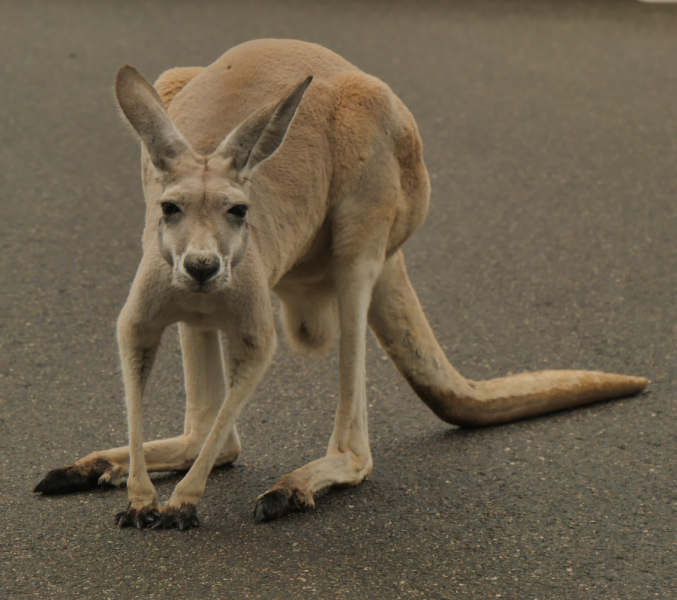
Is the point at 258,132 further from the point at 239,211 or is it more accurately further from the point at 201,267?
the point at 201,267

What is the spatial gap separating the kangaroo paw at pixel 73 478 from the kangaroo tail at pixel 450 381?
1.13m

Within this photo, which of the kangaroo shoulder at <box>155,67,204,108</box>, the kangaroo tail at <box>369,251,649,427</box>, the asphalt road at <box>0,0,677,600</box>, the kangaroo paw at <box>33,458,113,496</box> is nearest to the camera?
the asphalt road at <box>0,0,677,600</box>

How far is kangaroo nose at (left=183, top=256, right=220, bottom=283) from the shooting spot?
7.91 feet

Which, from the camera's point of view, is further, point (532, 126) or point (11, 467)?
point (532, 126)

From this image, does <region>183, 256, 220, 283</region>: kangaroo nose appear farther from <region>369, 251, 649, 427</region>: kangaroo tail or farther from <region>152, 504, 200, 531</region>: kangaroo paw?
<region>369, 251, 649, 427</region>: kangaroo tail

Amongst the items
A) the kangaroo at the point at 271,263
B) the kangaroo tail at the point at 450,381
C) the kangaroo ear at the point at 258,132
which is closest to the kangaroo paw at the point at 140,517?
the kangaroo at the point at 271,263

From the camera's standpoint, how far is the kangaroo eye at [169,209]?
8.38 feet

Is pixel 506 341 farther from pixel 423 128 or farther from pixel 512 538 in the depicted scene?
pixel 423 128

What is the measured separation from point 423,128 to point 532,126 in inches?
32.6

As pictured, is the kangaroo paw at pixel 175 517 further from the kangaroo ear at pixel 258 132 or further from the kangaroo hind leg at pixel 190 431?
the kangaroo ear at pixel 258 132

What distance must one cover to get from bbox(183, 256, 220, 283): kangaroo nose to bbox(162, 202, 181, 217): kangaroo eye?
0.19 m

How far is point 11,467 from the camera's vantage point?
3.39 metres

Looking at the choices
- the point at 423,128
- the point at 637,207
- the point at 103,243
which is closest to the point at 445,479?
the point at 103,243

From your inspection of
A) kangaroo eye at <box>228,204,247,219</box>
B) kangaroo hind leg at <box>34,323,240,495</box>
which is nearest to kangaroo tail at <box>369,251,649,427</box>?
kangaroo hind leg at <box>34,323,240,495</box>
